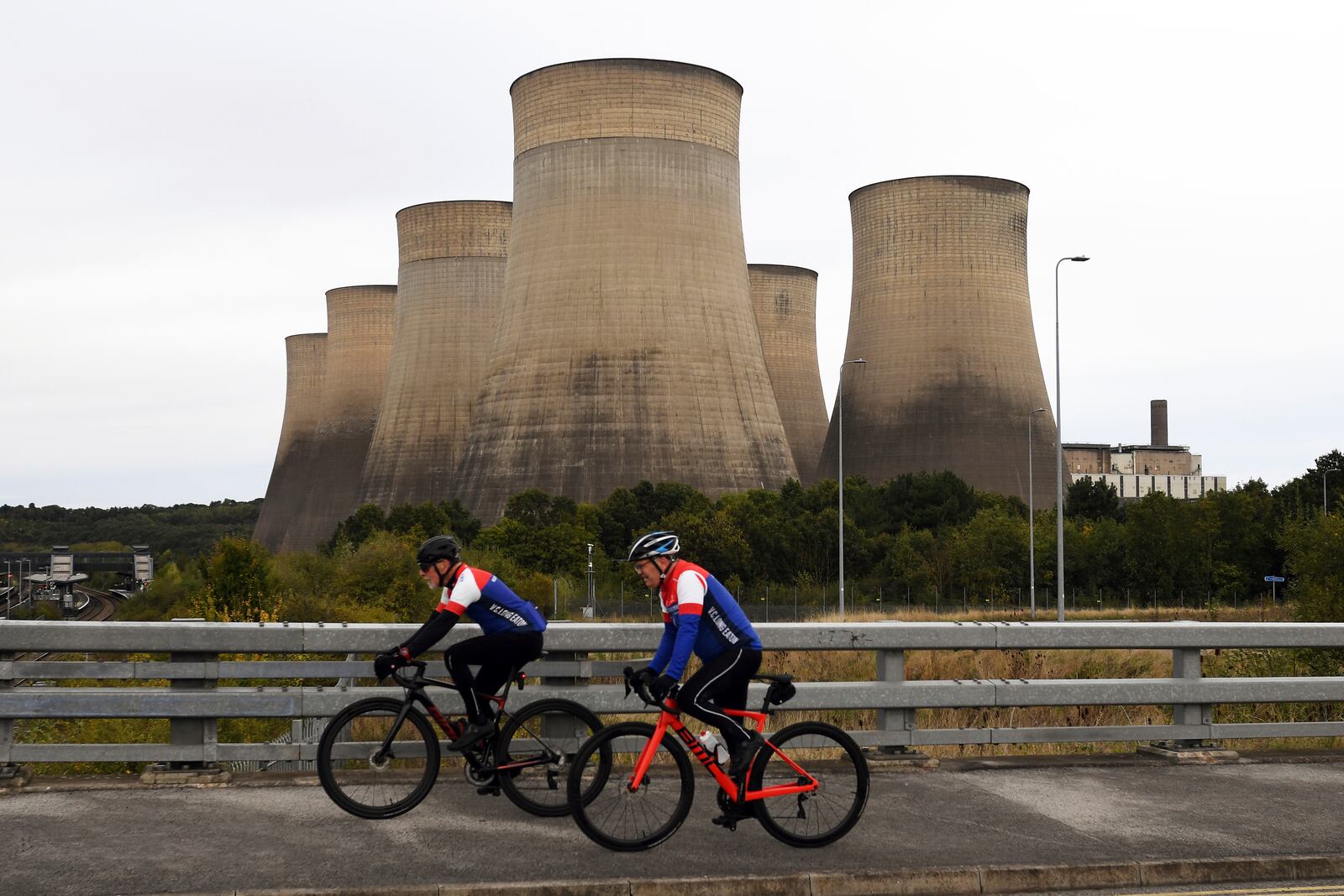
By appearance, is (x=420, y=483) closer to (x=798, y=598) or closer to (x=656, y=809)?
(x=798, y=598)

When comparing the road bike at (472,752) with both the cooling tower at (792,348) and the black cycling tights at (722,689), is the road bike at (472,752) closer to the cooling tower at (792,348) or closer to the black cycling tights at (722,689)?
the black cycling tights at (722,689)

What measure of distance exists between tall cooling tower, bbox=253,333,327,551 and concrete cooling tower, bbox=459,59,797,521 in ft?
90.0

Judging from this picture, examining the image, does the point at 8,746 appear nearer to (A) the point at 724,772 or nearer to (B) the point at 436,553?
(B) the point at 436,553

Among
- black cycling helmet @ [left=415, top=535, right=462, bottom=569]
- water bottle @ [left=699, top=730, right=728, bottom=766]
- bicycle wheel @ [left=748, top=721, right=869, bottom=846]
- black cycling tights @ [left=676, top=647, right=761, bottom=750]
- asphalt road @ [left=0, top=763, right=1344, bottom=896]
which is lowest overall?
asphalt road @ [left=0, top=763, right=1344, bottom=896]

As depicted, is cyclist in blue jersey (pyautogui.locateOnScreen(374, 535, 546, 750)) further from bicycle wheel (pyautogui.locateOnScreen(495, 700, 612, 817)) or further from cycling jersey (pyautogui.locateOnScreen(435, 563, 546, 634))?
bicycle wheel (pyautogui.locateOnScreen(495, 700, 612, 817))

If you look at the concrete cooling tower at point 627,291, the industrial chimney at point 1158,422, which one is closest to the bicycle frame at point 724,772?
the concrete cooling tower at point 627,291

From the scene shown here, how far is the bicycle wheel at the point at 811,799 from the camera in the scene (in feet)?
19.2

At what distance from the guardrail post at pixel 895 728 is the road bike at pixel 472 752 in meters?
1.71

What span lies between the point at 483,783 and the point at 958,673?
9.05 metres

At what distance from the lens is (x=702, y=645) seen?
5.98 m

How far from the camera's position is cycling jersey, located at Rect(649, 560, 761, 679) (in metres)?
5.78

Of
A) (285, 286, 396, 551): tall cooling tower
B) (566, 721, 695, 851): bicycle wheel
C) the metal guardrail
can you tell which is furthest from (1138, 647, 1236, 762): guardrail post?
(285, 286, 396, 551): tall cooling tower

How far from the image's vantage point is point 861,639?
723 cm

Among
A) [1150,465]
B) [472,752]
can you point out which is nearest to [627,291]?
[472,752]
